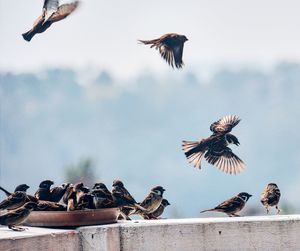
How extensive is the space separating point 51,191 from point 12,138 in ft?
298

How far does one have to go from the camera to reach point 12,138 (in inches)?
3856

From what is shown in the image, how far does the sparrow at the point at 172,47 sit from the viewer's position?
35.3 ft

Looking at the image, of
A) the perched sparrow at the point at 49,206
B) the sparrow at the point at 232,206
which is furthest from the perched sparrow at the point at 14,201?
the sparrow at the point at 232,206

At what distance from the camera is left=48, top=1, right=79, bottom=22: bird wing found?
31.9ft

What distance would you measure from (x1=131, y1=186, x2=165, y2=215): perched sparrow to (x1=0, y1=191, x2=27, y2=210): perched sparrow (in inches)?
54.9

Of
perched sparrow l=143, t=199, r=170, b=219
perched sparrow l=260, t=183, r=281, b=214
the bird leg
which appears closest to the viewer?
the bird leg

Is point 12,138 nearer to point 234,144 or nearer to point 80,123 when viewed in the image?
point 80,123

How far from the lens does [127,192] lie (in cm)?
852

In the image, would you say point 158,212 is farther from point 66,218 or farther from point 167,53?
point 167,53

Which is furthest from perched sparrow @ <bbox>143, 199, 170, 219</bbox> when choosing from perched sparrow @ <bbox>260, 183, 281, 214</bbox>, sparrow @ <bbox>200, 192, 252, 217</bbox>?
perched sparrow @ <bbox>260, 183, 281, 214</bbox>

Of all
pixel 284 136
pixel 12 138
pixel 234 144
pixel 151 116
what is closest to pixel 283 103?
pixel 284 136

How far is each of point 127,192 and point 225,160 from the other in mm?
1981

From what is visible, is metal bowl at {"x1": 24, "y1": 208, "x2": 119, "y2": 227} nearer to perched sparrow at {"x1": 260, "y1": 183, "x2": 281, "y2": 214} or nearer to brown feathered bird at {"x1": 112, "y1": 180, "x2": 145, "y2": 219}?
brown feathered bird at {"x1": 112, "y1": 180, "x2": 145, "y2": 219}

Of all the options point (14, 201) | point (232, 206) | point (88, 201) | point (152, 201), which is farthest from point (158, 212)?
point (14, 201)
